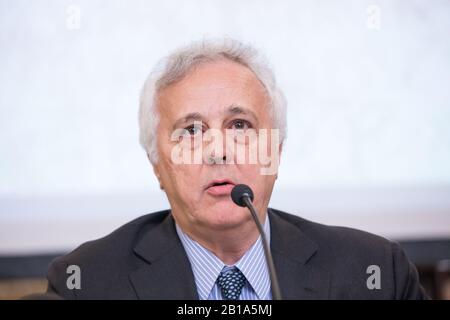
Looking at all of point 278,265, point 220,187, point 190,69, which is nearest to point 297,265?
point 278,265

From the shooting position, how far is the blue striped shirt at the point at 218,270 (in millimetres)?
1501

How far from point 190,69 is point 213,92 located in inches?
3.2

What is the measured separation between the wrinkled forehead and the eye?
0.09ft

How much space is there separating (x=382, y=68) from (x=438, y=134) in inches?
10.8

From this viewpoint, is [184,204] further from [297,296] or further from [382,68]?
[382,68]

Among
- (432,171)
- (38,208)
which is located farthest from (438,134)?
(38,208)

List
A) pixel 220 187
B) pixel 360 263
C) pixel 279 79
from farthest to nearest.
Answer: pixel 279 79 < pixel 360 263 < pixel 220 187

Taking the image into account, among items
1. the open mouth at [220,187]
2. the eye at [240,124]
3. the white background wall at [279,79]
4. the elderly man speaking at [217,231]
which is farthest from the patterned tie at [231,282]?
the white background wall at [279,79]

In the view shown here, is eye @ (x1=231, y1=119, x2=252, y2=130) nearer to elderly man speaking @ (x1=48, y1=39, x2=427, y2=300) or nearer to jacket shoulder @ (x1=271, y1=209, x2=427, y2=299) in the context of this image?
elderly man speaking @ (x1=48, y1=39, x2=427, y2=300)

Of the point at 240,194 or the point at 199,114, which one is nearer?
the point at 240,194

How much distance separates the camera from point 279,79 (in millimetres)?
2129

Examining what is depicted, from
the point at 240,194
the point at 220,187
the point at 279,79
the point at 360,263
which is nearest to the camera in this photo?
the point at 240,194

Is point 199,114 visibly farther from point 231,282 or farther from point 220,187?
point 231,282

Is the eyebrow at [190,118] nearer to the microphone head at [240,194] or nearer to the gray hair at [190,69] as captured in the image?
the gray hair at [190,69]
